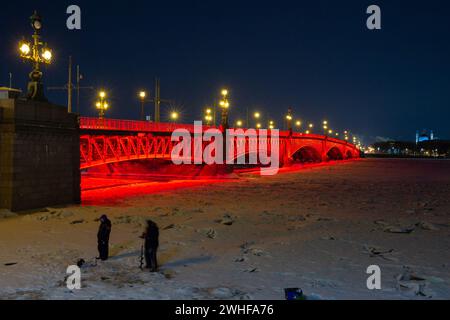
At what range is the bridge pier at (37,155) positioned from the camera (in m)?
19.0

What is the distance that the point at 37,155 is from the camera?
2028 cm

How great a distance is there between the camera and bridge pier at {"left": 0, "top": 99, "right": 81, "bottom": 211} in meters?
19.0

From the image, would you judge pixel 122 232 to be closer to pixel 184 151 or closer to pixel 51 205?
pixel 51 205

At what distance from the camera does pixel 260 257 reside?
12.0 meters

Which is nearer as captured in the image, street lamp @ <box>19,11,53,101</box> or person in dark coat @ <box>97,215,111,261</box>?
person in dark coat @ <box>97,215,111,261</box>

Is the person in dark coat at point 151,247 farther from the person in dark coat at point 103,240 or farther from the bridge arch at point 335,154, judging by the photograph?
the bridge arch at point 335,154

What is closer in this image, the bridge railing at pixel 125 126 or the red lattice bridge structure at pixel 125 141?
the bridge railing at pixel 125 126

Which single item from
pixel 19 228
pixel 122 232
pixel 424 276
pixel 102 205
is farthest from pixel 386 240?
pixel 102 205

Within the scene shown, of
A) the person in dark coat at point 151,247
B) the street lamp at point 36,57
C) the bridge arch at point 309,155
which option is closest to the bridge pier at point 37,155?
the street lamp at point 36,57

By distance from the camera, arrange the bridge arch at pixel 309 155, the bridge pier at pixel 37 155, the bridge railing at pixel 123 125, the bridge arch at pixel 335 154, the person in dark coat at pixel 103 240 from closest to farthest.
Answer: the person in dark coat at pixel 103 240 < the bridge pier at pixel 37 155 < the bridge railing at pixel 123 125 < the bridge arch at pixel 309 155 < the bridge arch at pixel 335 154

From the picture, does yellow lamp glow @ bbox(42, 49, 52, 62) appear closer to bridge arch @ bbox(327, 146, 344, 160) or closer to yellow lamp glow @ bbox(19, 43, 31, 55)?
yellow lamp glow @ bbox(19, 43, 31, 55)

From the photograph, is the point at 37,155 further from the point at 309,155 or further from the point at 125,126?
the point at 309,155

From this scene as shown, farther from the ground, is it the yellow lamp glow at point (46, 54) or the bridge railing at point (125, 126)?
the yellow lamp glow at point (46, 54)

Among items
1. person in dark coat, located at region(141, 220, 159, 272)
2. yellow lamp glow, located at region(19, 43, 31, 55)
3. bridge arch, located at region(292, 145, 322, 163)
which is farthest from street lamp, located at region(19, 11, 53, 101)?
bridge arch, located at region(292, 145, 322, 163)
